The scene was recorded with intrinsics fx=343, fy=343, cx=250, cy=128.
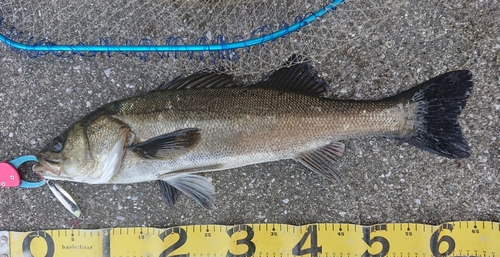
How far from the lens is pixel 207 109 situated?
1986 millimetres

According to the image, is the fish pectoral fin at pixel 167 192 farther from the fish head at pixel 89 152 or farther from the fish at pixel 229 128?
the fish head at pixel 89 152

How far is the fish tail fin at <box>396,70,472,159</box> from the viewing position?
6.46 ft

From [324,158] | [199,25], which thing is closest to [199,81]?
[199,25]

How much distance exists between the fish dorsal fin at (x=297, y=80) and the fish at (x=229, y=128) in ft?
0.12

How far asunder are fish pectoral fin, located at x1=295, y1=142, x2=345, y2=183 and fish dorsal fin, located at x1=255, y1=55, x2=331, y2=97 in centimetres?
35

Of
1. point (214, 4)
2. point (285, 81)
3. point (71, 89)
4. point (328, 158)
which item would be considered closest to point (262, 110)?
point (285, 81)

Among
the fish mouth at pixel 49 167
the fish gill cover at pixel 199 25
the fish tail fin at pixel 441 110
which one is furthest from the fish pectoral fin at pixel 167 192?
the fish tail fin at pixel 441 110

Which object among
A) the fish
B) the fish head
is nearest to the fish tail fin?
the fish

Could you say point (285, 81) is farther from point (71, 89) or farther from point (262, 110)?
point (71, 89)

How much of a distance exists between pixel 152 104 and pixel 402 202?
176cm

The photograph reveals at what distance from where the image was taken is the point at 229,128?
6.51ft

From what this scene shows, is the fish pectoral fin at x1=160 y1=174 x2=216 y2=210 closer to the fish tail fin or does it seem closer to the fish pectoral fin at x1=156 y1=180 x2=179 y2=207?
the fish pectoral fin at x1=156 y1=180 x2=179 y2=207

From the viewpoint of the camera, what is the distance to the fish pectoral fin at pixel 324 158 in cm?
210

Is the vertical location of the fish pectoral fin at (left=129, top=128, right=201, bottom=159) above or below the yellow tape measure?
above
